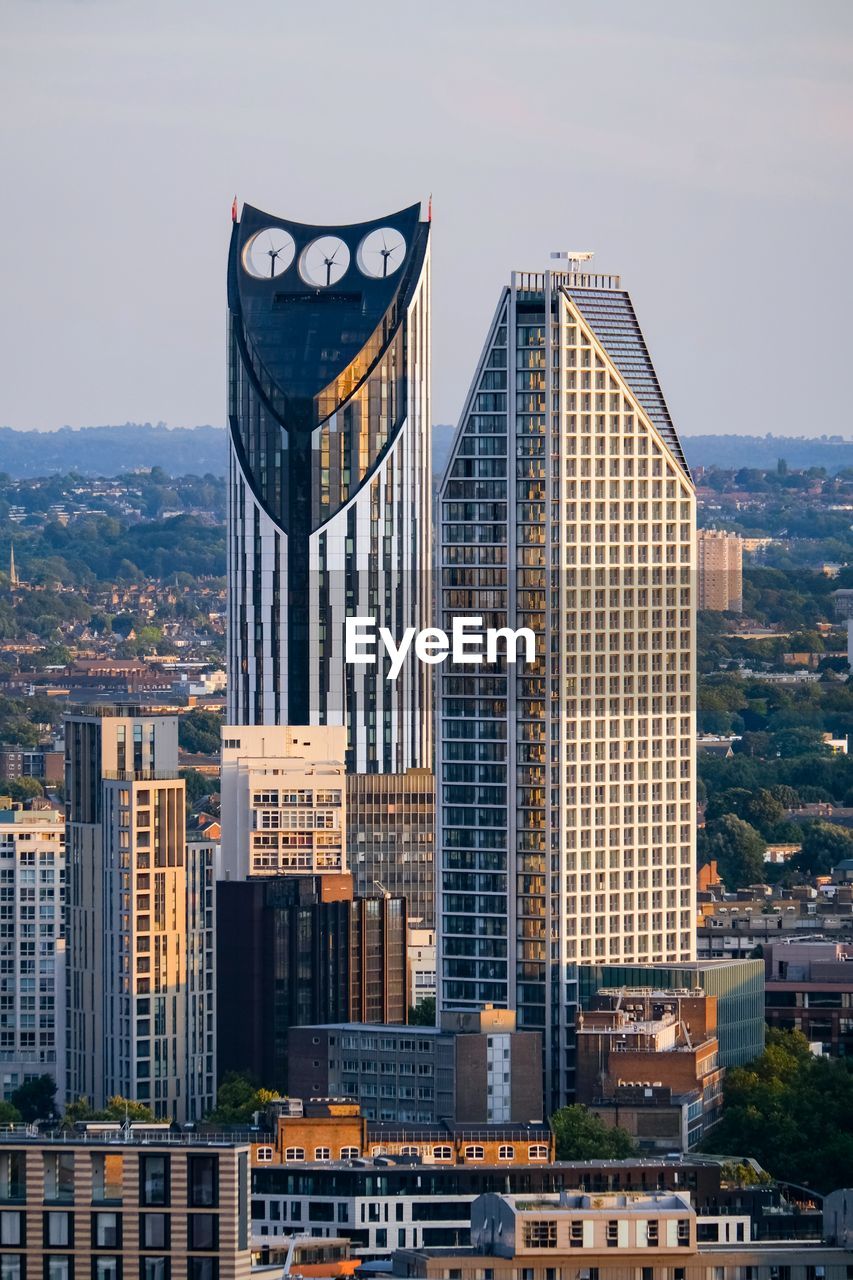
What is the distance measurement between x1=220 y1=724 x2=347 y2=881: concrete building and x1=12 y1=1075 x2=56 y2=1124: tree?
8841 millimetres

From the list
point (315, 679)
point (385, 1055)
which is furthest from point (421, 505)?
point (385, 1055)

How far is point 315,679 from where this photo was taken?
171625mm

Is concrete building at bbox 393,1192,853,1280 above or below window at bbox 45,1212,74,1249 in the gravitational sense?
below

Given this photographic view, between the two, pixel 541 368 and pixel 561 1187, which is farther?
pixel 541 368

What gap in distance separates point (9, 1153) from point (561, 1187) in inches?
1103

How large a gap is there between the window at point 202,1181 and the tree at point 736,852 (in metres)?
108

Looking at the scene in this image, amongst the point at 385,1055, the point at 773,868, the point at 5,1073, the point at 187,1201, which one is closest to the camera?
the point at 187,1201

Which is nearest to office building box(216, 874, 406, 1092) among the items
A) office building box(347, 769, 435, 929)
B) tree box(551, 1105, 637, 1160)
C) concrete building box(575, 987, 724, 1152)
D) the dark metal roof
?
concrete building box(575, 987, 724, 1152)

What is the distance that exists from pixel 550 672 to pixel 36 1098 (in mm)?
15368

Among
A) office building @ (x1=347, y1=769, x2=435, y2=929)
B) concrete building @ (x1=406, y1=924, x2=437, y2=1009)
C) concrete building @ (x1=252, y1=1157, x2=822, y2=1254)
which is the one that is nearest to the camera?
concrete building @ (x1=252, y1=1157, x2=822, y2=1254)

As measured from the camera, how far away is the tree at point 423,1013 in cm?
12469

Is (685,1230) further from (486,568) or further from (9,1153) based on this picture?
(486,568)

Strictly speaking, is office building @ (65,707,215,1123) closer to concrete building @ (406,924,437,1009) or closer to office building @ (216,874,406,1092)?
office building @ (216,874,406,1092)

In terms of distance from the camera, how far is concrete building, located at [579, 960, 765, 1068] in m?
118
